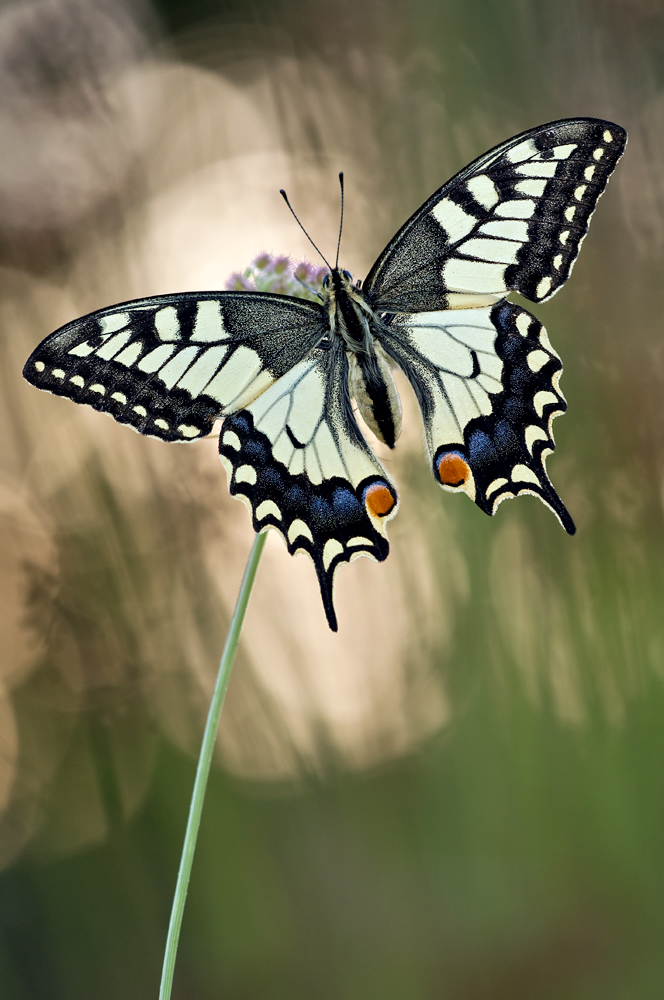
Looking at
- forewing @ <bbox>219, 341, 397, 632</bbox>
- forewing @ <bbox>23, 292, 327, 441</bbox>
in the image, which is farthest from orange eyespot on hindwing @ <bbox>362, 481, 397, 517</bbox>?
forewing @ <bbox>23, 292, 327, 441</bbox>

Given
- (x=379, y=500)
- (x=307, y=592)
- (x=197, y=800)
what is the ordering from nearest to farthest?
(x=197, y=800) → (x=379, y=500) → (x=307, y=592)

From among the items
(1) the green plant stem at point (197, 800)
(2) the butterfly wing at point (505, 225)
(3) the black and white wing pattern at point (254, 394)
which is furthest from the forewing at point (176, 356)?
(1) the green plant stem at point (197, 800)

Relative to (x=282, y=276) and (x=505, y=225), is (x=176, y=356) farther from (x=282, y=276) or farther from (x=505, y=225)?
(x=505, y=225)

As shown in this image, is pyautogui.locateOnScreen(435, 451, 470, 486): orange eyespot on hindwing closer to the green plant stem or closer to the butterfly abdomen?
the butterfly abdomen

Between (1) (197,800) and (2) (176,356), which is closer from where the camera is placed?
(1) (197,800)

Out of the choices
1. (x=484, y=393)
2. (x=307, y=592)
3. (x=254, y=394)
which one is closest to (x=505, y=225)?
(x=484, y=393)

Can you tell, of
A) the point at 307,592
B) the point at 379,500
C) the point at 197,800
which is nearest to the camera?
the point at 197,800

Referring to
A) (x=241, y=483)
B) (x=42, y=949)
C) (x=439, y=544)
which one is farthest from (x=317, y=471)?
(x=42, y=949)

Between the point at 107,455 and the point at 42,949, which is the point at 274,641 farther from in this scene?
the point at 42,949
